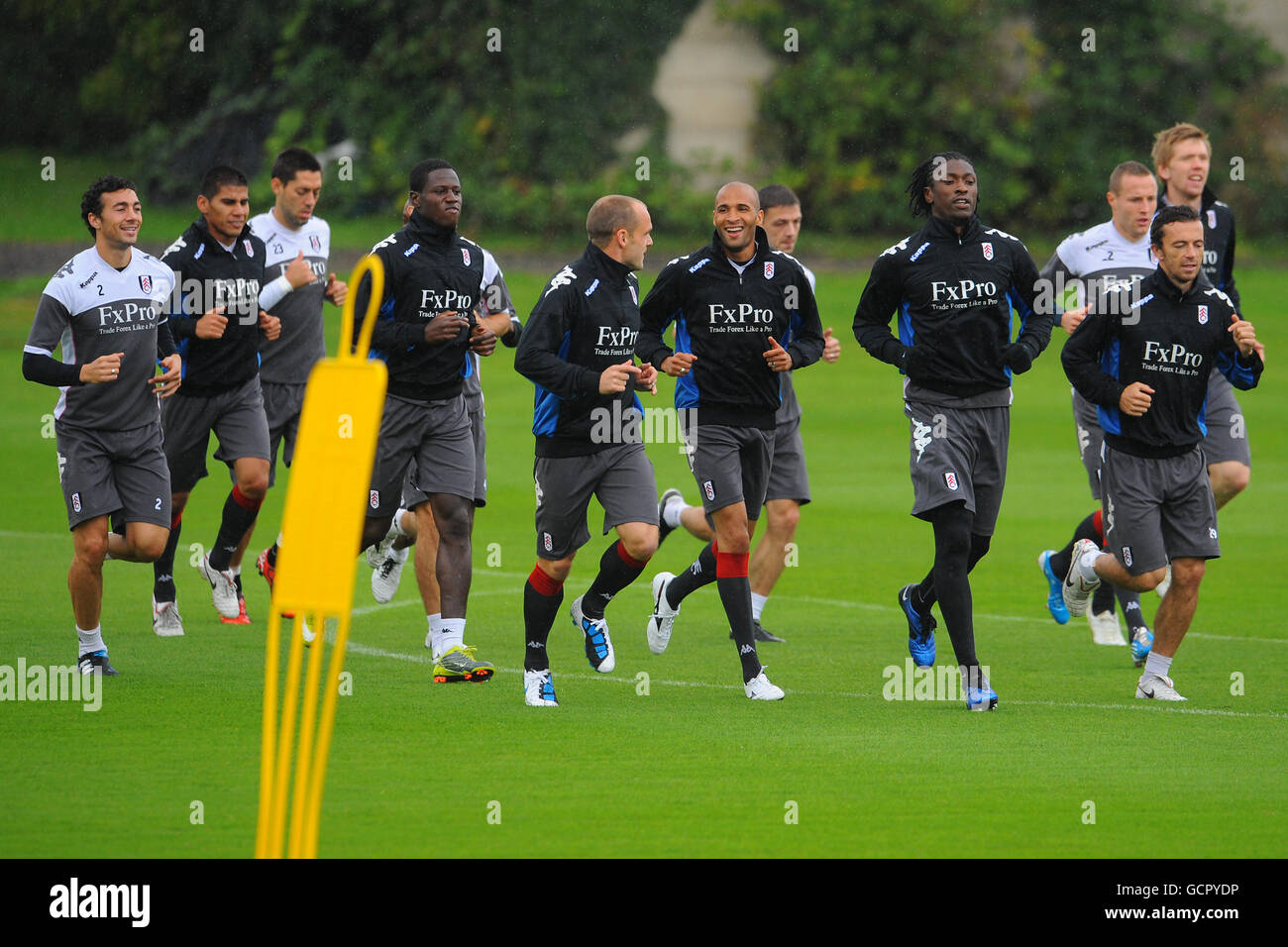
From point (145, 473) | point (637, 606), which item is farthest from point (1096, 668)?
point (145, 473)

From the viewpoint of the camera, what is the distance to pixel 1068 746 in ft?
28.2

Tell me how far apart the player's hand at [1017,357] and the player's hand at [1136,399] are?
0.50 m

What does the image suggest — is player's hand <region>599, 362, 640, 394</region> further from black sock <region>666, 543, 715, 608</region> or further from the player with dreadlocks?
black sock <region>666, 543, 715, 608</region>

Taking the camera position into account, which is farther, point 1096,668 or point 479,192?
point 479,192

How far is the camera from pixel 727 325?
1017cm

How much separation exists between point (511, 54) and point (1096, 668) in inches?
1019

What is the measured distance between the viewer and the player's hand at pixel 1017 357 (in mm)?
9703

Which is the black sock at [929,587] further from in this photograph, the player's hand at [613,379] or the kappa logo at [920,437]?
the player's hand at [613,379]

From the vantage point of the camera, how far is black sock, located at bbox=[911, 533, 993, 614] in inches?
400

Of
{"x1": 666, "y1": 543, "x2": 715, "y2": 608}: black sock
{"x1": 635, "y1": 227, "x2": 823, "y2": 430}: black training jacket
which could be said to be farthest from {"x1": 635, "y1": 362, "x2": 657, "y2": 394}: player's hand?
{"x1": 666, "y1": 543, "x2": 715, "y2": 608}: black sock

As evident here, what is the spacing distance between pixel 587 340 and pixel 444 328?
75 centimetres

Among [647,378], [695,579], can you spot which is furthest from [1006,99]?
[647,378]

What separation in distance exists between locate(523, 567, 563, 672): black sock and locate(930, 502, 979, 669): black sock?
1944mm

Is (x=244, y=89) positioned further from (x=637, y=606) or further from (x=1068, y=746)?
(x=1068, y=746)
